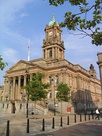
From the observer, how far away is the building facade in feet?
198

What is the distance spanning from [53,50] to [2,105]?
33058 millimetres

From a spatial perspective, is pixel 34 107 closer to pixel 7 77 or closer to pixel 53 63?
pixel 53 63

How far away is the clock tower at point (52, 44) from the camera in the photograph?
245ft

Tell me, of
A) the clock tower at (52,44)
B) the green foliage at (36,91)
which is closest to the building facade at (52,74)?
the clock tower at (52,44)

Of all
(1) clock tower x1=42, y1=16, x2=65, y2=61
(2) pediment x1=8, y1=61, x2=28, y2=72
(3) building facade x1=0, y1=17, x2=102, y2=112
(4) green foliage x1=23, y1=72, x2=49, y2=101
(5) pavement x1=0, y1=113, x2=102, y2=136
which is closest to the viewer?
(5) pavement x1=0, y1=113, x2=102, y2=136

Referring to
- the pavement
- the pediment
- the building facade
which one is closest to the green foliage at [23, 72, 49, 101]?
the building facade

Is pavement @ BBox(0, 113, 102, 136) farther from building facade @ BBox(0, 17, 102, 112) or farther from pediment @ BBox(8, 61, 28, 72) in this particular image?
pediment @ BBox(8, 61, 28, 72)

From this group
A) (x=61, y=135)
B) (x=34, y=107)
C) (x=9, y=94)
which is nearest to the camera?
(x=61, y=135)

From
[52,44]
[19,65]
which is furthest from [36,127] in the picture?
[52,44]

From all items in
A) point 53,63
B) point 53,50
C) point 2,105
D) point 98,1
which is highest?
point 53,50

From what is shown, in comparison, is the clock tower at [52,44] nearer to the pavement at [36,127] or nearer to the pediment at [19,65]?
the pediment at [19,65]

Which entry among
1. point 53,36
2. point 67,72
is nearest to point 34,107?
point 67,72

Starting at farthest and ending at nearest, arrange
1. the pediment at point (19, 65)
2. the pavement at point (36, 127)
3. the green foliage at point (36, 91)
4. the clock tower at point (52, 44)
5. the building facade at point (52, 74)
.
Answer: the clock tower at point (52, 44) < the pediment at point (19, 65) < the building facade at point (52, 74) < the green foliage at point (36, 91) < the pavement at point (36, 127)

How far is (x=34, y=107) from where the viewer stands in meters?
42.4
